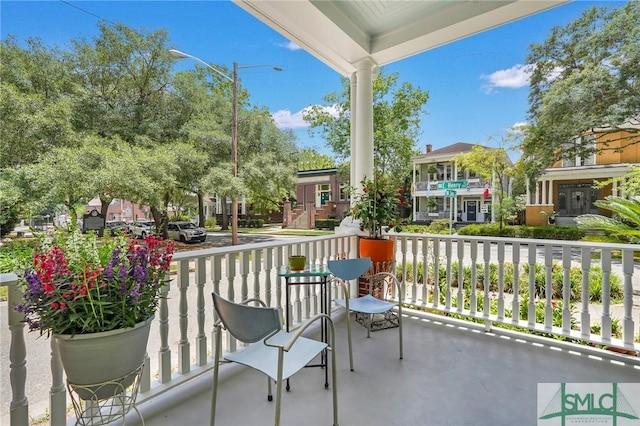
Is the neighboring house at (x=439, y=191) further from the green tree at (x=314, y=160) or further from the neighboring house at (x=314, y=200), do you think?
the green tree at (x=314, y=160)

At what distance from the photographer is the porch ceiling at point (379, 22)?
2352 millimetres

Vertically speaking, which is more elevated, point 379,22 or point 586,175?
point 379,22

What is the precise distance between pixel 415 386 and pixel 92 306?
5.50ft

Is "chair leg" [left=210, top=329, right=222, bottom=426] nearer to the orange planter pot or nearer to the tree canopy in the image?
the orange planter pot

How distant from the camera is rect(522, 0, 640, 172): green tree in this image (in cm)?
504

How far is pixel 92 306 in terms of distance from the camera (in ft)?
3.16

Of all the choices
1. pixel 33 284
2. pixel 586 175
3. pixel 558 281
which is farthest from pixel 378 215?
pixel 586 175

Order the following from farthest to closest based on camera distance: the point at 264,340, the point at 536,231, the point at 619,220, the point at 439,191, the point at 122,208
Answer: the point at 439,191 → the point at 122,208 → the point at 536,231 → the point at 619,220 → the point at 264,340

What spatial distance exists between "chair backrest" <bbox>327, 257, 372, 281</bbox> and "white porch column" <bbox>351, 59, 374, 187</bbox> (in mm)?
1312

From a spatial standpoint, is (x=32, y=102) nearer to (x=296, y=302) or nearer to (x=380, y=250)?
(x=296, y=302)

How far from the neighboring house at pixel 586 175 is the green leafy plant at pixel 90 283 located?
19.7 ft

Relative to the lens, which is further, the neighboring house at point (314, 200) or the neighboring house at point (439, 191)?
the neighboring house at point (439, 191)

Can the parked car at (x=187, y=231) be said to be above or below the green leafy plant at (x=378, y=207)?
below

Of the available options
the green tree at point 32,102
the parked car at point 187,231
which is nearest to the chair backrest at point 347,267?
the parked car at point 187,231
